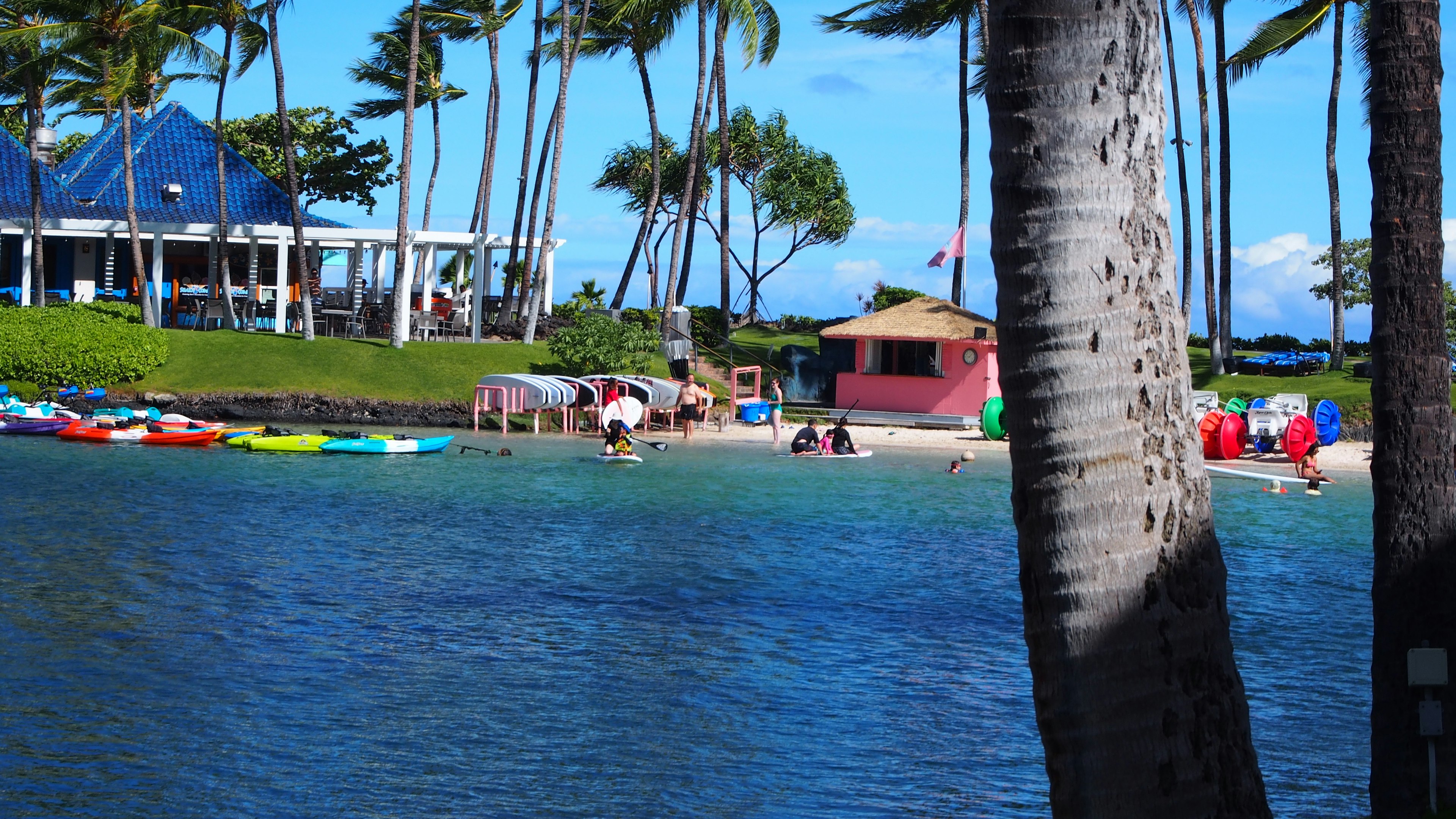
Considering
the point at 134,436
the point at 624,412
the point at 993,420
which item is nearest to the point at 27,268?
the point at 134,436

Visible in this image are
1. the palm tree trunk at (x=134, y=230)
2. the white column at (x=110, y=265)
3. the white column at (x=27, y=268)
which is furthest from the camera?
the white column at (x=110, y=265)

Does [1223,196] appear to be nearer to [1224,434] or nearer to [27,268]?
[1224,434]

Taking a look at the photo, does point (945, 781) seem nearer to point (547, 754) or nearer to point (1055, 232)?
point (547, 754)

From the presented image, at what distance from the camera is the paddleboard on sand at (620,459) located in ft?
86.8

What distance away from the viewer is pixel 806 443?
2925 centimetres

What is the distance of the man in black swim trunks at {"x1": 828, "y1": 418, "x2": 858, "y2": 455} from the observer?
28953mm

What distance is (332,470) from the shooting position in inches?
977

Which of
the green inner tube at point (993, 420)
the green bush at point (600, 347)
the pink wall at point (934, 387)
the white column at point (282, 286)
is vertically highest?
the white column at point (282, 286)

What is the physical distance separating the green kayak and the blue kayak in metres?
0.24

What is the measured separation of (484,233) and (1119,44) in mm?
36429

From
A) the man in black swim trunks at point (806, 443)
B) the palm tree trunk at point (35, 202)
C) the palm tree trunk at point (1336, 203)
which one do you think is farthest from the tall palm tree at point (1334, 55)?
the palm tree trunk at point (35, 202)

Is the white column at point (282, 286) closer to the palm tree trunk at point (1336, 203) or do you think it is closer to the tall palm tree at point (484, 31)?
the tall palm tree at point (484, 31)

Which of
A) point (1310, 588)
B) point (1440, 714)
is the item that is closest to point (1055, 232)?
point (1440, 714)

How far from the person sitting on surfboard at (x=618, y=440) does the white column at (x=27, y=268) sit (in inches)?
738
